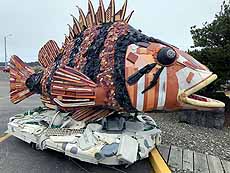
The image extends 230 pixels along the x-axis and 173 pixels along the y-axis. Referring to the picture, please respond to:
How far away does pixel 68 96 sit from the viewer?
408 centimetres

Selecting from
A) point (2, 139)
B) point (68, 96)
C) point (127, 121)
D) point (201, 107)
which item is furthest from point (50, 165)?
point (201, 107)

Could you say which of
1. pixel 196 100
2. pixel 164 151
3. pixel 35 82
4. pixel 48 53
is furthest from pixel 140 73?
pixel 48 53

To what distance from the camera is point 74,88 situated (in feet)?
13.1

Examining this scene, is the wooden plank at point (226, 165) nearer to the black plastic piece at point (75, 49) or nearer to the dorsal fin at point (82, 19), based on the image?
the black plastic piece at point (75, 49)

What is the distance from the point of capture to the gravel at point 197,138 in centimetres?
524

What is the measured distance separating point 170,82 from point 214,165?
137cm

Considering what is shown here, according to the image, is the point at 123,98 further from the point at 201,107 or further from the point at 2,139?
the point at 2,139

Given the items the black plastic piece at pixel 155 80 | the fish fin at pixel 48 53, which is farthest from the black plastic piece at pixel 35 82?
the black plastic piece at pixel 155 80

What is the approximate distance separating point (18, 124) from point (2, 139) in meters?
0.77

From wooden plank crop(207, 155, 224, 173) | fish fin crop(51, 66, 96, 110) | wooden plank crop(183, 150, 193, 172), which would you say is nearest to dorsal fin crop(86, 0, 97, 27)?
fish fin crop(51, 66, 96, 110)

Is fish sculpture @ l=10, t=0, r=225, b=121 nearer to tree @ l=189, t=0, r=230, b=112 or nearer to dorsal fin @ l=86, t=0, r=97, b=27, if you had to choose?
dorsal fin @ l=86, t=0, r=97, b=27

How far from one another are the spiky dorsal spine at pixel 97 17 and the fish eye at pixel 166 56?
3.16 feet

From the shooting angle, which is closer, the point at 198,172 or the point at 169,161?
the point at 198,172

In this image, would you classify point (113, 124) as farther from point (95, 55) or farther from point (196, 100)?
point (196, 100)
